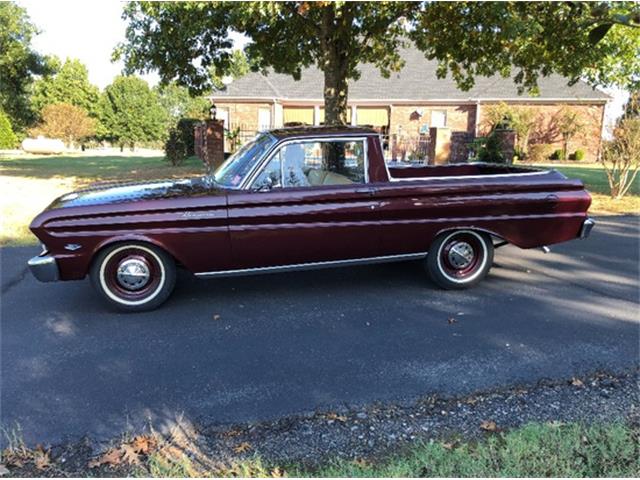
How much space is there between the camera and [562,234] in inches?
225

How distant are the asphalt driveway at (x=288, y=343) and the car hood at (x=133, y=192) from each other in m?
1.04

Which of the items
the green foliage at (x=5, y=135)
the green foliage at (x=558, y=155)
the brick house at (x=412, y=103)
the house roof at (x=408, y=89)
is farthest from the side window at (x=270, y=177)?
the green foliage at (x=5, y=135)

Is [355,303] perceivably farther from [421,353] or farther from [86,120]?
[86,120]

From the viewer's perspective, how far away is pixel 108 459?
274 cm

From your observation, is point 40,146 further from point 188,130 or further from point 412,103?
point 412,103

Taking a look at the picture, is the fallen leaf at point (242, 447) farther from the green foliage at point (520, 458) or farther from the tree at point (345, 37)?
the tree at point (345, 37)

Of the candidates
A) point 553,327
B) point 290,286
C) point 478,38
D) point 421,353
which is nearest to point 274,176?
point 290,286

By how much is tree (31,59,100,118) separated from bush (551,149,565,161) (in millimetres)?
52404

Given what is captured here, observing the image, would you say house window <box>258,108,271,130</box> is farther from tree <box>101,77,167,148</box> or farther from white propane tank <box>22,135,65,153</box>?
tree <box>101,77,167,148</box>

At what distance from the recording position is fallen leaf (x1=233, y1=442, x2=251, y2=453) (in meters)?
2.82

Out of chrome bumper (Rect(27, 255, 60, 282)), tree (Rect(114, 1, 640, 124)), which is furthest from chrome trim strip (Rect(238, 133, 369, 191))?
tree (Rect(114, 1, 640, 124))

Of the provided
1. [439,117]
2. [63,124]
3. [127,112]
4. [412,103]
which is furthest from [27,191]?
[127,112]

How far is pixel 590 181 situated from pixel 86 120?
1631 inches

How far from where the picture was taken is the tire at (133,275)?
4.74m
